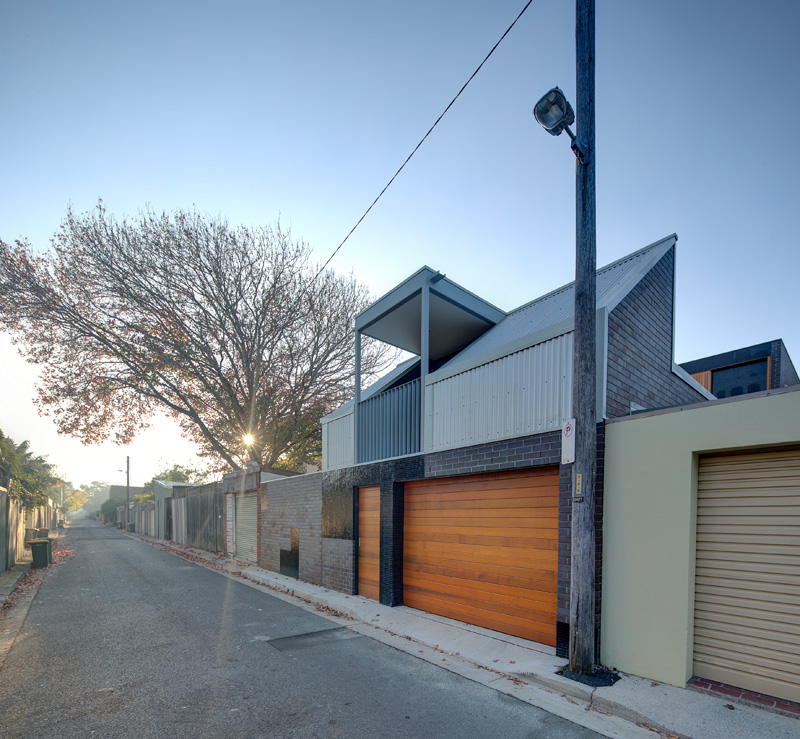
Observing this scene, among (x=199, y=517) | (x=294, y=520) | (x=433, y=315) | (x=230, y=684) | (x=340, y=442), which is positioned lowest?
(x=199, y=517)

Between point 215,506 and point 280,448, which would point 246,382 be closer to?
point 280,448

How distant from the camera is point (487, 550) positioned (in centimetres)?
693

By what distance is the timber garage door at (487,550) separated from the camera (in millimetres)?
6117

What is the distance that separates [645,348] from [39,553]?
17.9 m

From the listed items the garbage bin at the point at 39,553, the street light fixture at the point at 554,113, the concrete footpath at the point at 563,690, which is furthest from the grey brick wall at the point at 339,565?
the garbage bin at the point at 39,553

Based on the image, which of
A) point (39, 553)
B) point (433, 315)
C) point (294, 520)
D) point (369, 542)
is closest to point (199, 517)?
point (39, 553)

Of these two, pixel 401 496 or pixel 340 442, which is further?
pixel 340 442

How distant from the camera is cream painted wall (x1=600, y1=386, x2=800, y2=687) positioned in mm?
4469

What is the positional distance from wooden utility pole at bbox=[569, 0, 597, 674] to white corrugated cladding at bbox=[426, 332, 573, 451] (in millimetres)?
661

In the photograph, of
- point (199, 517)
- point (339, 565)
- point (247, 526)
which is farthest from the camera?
point (199, 517)

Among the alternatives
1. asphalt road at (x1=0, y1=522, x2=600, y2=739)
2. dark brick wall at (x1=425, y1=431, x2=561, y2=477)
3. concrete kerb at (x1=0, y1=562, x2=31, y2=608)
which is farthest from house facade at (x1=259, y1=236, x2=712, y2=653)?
concrete kerb at (x1=0, y1=562, x2=31, y2=608)

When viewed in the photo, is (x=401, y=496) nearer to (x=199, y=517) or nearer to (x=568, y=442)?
(x=568, y=442)

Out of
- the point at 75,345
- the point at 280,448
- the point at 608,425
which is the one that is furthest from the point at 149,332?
the point at 608,425

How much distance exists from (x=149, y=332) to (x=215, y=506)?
25.6 ft
